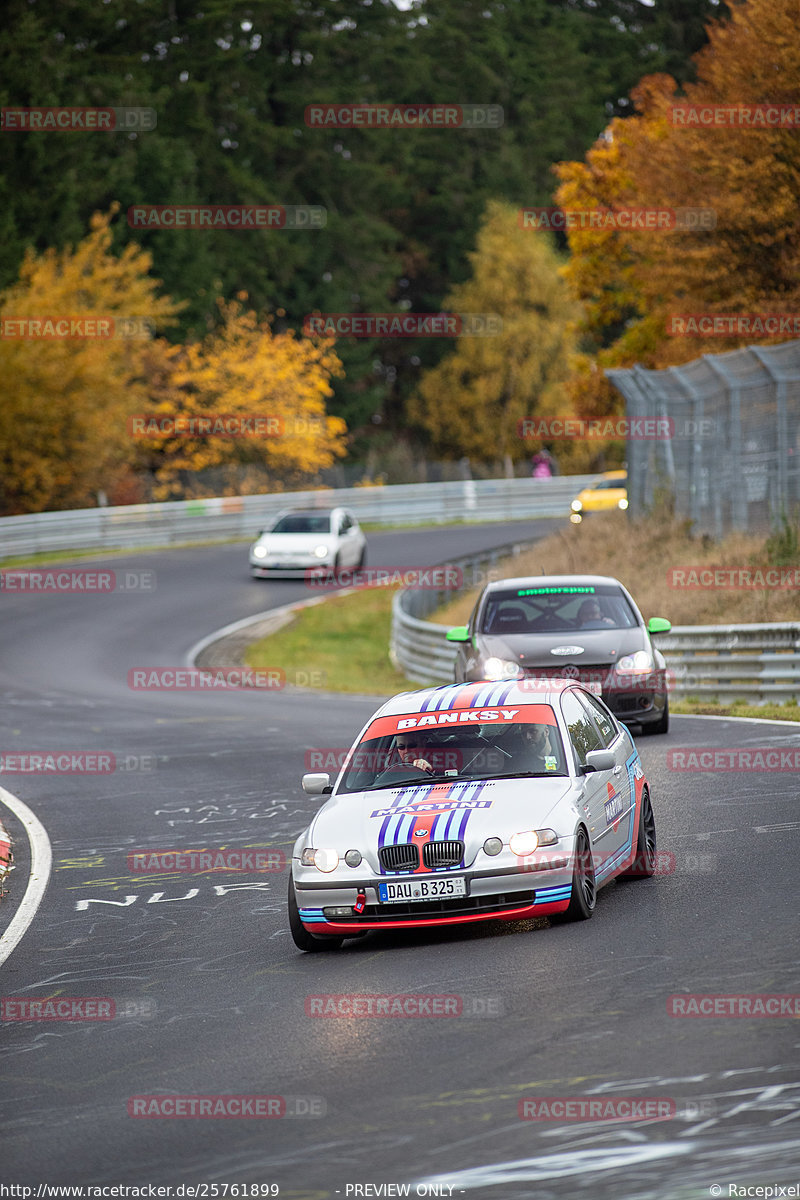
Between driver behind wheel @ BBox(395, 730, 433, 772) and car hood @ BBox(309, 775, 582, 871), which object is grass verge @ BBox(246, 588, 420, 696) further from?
car hood @ BBox(309, 775, 582, 871)

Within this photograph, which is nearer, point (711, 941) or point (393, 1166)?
point (393, 1166)

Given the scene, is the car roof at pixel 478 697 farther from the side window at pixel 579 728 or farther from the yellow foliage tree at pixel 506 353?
the yellow foliage tree at pixel 506 353

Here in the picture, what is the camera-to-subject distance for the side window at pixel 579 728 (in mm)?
9814

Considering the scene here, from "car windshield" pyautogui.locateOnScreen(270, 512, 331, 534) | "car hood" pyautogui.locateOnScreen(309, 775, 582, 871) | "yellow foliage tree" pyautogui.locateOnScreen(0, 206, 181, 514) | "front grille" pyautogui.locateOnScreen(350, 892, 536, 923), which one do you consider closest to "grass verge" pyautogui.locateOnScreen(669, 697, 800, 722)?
"car hood" pyautogui.locateOnScreen(309, 775, 582, 871)

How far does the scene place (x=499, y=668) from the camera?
1608 cm

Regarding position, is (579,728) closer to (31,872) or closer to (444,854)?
(444,854)

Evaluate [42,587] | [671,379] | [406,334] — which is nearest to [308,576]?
[42,587]

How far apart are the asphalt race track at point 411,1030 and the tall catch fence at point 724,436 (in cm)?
1076

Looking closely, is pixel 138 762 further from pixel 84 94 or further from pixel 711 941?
pixel 84 94

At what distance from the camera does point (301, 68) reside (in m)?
73.6

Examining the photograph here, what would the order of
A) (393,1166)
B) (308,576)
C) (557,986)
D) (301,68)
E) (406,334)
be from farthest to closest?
1. (406,334)
2. (301,68)
3. (308,576)
4. (557,986)
5. (393,1166)

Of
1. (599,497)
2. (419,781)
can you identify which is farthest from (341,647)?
(419,781)

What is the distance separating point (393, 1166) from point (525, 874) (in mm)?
3355

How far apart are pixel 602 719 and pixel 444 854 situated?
2.29 m
